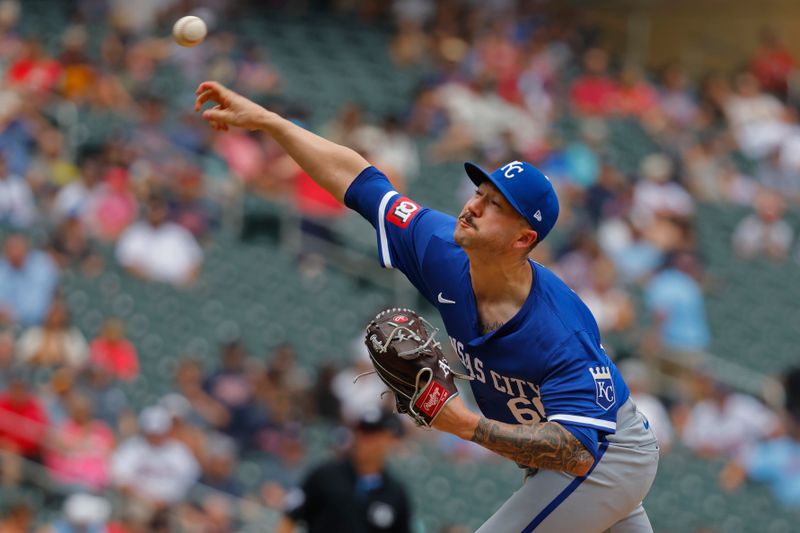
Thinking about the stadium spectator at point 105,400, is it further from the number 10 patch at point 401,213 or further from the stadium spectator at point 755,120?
the stadium spectator at point 755,120

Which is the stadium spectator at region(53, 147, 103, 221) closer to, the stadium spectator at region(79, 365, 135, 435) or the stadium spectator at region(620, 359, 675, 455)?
the stadium spectator at region(79, 365, 135, 435)

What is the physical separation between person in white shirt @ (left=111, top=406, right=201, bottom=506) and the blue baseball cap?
520 cm

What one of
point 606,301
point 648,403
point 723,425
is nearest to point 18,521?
point 648,403

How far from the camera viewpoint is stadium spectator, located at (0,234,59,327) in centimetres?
998

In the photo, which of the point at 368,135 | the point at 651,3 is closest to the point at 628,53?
the point at 651,3

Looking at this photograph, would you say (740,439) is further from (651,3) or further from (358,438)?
(651,3)

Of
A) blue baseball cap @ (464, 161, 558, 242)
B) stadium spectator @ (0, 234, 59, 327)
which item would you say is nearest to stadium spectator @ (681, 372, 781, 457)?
stadium spectator @ (0, 234, 59, 327)

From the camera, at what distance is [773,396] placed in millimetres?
12875

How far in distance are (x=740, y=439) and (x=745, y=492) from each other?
0.77 m

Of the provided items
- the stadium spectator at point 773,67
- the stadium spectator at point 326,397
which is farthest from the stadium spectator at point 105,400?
the stadium spectator at point 773,67

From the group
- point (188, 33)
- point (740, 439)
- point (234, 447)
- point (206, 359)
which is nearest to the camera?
point (188, 33)

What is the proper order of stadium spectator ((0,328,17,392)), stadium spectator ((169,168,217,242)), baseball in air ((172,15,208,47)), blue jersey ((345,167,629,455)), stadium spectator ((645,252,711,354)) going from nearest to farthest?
1. blue jersey ((345,167,629,455))
2. baseball in air ((172,15,208,47))
3. stadium spectator ((0,328,17,392))
4. stadium spectator ((169,168,217,242))
5. stadium spectator ((645,252,711,354))

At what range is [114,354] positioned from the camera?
1016cm

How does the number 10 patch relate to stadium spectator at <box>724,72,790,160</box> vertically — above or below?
above
